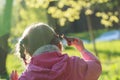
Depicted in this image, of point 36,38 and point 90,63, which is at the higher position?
point 36,38

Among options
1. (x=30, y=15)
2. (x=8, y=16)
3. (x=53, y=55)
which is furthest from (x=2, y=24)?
(x=30, y=15)

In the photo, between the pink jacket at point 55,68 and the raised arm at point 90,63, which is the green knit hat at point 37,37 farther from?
the raised arm at point 90,63

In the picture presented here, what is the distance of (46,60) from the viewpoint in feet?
10.5

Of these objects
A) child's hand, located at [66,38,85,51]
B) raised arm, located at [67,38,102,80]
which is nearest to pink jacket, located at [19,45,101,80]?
raised arm, located at [67,38,102,80]

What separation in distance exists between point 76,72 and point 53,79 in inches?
7.5

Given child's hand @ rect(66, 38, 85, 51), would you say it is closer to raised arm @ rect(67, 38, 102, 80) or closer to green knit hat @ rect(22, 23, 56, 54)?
raised arm @ rect(67, 38, 102, 80)

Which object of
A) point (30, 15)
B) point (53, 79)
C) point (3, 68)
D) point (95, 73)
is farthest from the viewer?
point (30, 15)

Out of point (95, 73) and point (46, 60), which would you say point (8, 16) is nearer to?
point (46, 60)

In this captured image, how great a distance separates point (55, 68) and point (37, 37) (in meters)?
0.25

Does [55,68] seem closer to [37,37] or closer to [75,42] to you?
[37,37]

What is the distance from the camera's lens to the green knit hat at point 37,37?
3215 mm

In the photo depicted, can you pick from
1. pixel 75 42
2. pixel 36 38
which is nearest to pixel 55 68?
pixel 36 38

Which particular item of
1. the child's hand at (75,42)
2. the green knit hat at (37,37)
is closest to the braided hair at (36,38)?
the green knit hat at (37,37)

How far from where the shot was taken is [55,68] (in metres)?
3.16
